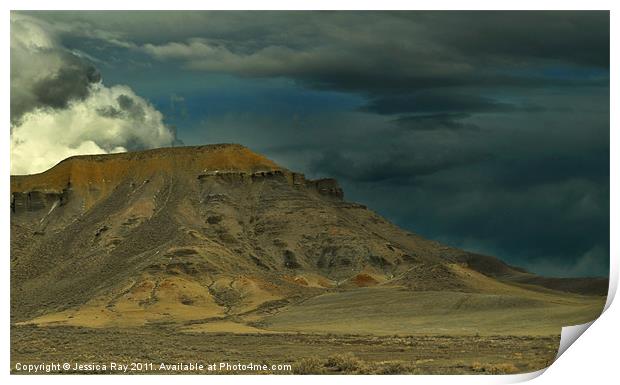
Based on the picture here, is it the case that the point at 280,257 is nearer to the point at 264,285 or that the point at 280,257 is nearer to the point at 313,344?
the point at 264,285

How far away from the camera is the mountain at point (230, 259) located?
63.4 m

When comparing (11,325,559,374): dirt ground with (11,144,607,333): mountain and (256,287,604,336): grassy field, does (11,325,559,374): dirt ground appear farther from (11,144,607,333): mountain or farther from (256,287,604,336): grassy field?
(11,144,607,333): mountain

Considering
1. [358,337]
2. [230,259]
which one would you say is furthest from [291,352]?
[230,259]

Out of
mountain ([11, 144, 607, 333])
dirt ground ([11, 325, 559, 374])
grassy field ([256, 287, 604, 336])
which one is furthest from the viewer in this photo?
mountain ([11, 144, 607, 333])

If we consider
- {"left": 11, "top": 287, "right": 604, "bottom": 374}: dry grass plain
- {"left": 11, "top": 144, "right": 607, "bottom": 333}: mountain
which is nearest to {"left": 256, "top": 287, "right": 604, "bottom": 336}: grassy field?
{"left": 11, "top": 287, "right": 604, "bottom": 374}: dry grass plain

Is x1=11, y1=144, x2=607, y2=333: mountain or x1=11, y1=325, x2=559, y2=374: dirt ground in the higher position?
x1=11, y1=144, x2=607, y2=333: mountain

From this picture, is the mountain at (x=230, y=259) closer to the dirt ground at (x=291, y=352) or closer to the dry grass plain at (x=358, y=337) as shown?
the dry grass plain at (x=358, y=337)

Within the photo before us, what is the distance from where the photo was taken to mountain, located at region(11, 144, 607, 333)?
63.4 metres

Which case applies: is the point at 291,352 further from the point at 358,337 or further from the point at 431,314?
the point at 431,314

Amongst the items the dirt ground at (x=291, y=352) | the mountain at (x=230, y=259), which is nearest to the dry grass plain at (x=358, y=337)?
the dirt ground at (x=291, y=352)

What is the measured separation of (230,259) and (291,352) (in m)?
43.5

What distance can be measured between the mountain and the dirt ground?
4.81 metres

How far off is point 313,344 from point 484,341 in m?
8.78

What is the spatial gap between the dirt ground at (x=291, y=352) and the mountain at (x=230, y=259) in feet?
15.8
